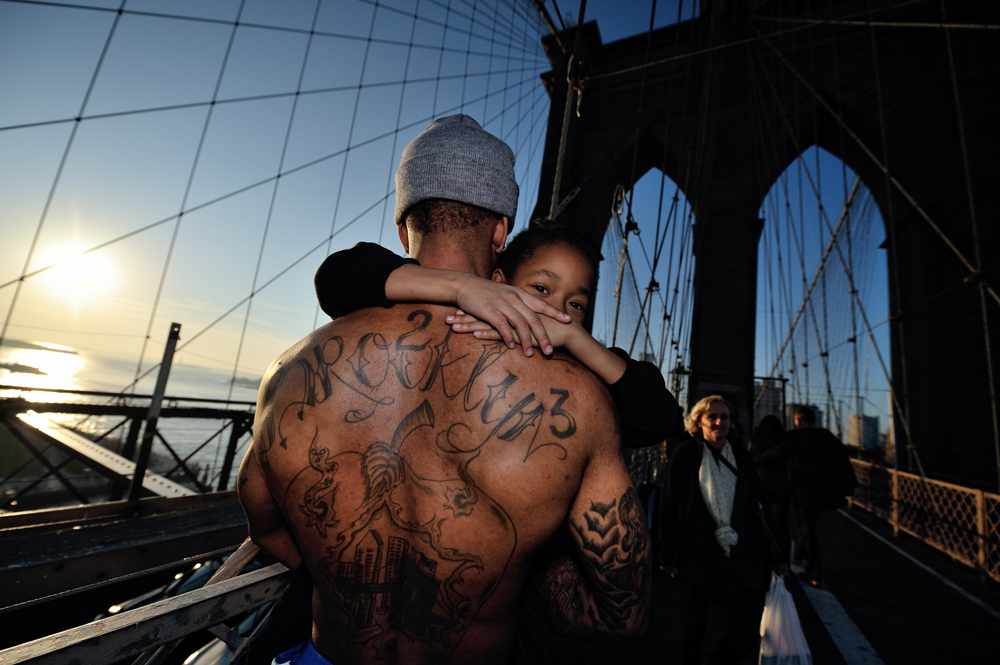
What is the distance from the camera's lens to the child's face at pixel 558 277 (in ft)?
3.43

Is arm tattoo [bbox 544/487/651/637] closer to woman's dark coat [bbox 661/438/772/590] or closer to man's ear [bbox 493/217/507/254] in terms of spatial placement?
man's ear [bbox 493/217/507/254]

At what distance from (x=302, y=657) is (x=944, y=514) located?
348 inches

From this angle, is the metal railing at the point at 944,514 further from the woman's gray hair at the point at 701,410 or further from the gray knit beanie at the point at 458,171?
the gray knit beanie at the point at 458,171

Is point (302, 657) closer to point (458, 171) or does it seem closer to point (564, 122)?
point (458, 171)

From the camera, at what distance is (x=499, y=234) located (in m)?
1.13

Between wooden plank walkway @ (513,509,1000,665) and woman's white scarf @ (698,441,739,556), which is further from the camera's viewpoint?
wooden plank walkway @ (513,509,1000,665)

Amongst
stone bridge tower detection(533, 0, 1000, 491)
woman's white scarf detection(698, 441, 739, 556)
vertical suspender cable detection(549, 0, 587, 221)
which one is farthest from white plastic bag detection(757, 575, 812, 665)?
stone bridge tower detection(533, 0, 1000, 491)

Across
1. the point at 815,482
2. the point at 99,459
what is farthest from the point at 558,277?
the point at 99,459

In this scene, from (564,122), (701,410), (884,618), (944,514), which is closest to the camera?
(701,410)

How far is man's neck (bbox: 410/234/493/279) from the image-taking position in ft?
3.31

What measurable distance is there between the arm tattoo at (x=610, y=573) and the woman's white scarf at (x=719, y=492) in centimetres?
166

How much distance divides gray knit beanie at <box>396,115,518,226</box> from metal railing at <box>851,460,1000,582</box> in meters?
7.56

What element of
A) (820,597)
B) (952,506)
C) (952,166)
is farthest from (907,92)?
(820,597)

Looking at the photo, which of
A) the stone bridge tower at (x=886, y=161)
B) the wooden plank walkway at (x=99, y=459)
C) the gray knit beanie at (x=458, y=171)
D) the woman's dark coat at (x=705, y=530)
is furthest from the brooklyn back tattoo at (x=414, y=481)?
the stone bridge tower at (x=886, y=161)
